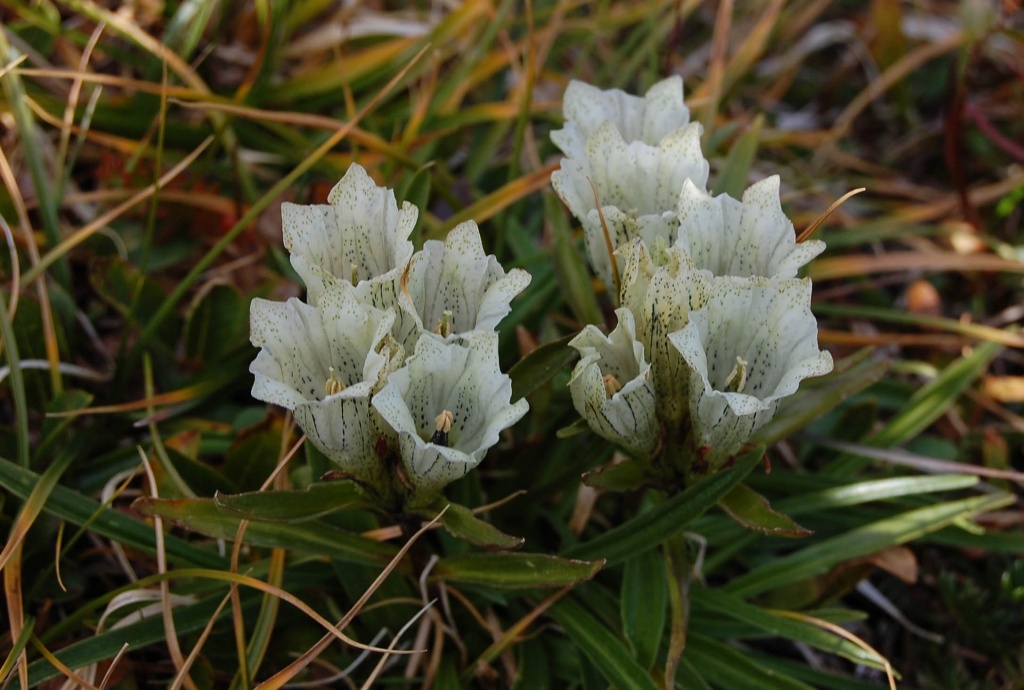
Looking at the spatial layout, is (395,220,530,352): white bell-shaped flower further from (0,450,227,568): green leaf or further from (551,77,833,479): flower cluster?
(0,450,227,568): green leaf

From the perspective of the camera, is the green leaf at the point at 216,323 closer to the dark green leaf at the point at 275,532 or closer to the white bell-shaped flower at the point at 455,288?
the dark green leaf at the point at 275,532

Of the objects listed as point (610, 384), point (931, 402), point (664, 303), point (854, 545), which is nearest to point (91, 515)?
point (610, 384)

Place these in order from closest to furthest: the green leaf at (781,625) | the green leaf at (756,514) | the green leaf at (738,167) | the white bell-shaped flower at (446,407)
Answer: the white bell-shaped flower at (446,407)
the green leaf at (756,514)
the green leaf at (781,625)
the green leaf at (738,167)

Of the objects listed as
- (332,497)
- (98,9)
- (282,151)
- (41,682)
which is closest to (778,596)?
(332,497)

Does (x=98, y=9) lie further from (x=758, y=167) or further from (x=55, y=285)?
(x=758, y=167)

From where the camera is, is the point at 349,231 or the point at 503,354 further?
the point at 503,354

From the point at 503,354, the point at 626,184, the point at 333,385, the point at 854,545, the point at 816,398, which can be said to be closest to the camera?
the point at 333,385

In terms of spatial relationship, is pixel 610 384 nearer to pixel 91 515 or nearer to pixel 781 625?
pixel 781 625

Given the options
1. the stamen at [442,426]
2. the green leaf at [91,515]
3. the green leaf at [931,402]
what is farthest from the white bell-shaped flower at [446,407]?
the green leaf at [931,402]
